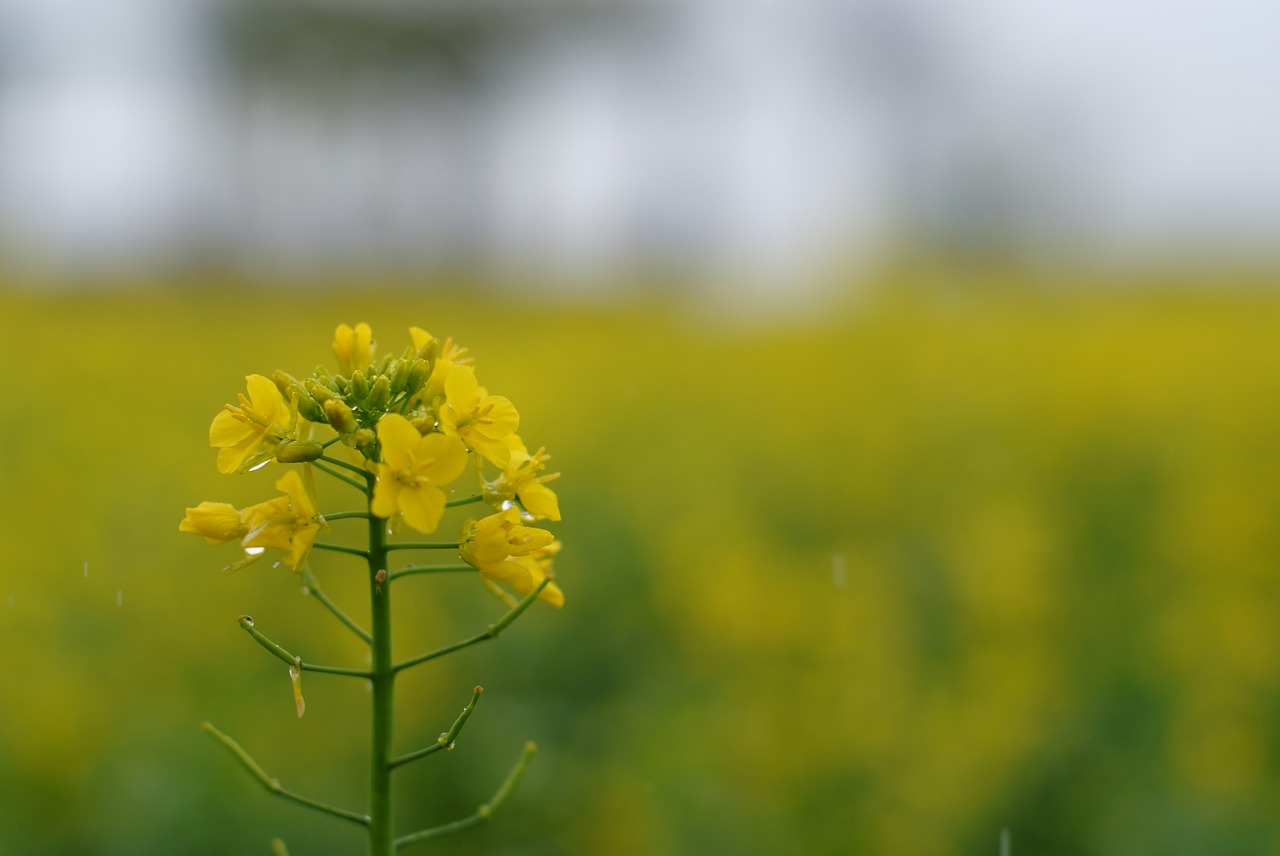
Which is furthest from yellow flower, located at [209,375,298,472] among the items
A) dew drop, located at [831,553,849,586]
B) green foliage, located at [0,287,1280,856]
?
dew drop, located at [831,553,849,586]

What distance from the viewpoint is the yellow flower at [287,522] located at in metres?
0.97

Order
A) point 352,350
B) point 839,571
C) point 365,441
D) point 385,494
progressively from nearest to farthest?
point 385,494 → point 365,441 → point 352,350 → point 839,571

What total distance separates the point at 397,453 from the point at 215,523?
18 cm

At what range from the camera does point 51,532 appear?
3.79m

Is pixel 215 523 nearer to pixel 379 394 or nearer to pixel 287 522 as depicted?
pixel 287 522

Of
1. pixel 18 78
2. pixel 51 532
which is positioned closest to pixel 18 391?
pixel 51 532

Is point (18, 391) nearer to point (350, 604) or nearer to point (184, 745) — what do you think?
point (350, 604)

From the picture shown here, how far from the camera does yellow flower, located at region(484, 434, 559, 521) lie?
1034mm

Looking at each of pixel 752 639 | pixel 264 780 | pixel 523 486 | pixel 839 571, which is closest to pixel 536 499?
pixel 523 486

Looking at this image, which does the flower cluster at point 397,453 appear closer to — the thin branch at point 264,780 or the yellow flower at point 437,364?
the yellow flower at point 437,364

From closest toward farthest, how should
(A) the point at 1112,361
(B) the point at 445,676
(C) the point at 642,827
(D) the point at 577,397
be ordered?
(C) the point at 642,827, (B) the point at 445,676, (D) the point at 577,397, (A) the point at 1112,361

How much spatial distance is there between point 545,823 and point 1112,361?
5986 millimetres

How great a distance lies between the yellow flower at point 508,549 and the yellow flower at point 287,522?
0.42 ft

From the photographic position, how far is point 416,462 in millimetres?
960
